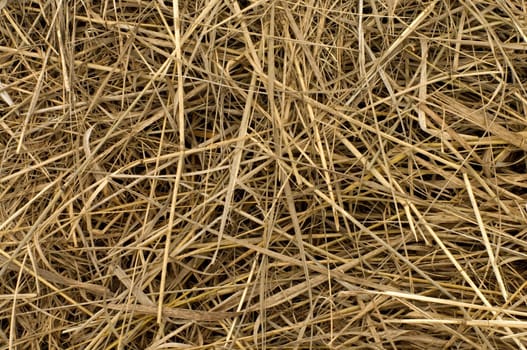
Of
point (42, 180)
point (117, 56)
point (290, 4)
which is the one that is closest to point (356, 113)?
point (290, 4)

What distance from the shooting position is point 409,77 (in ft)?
4.12

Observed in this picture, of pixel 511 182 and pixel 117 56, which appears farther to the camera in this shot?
pixel 117 56

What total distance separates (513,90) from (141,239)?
2.39ft

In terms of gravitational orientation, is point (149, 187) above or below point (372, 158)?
below

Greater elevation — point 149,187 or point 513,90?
point 513,90

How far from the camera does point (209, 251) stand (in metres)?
1.21

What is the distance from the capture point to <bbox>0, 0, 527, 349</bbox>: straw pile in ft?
3.84

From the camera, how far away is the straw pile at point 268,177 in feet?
3.84

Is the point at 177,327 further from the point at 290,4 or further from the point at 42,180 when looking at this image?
the point at 290,4

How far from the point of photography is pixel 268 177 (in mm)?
1214

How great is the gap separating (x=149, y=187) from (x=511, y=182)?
662mm

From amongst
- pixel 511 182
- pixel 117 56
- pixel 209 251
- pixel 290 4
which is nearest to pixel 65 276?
pixel 209 251

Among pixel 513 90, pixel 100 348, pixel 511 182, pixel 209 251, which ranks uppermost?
pixel 513 90

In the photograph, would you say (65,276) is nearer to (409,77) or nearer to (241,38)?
(241,38)
